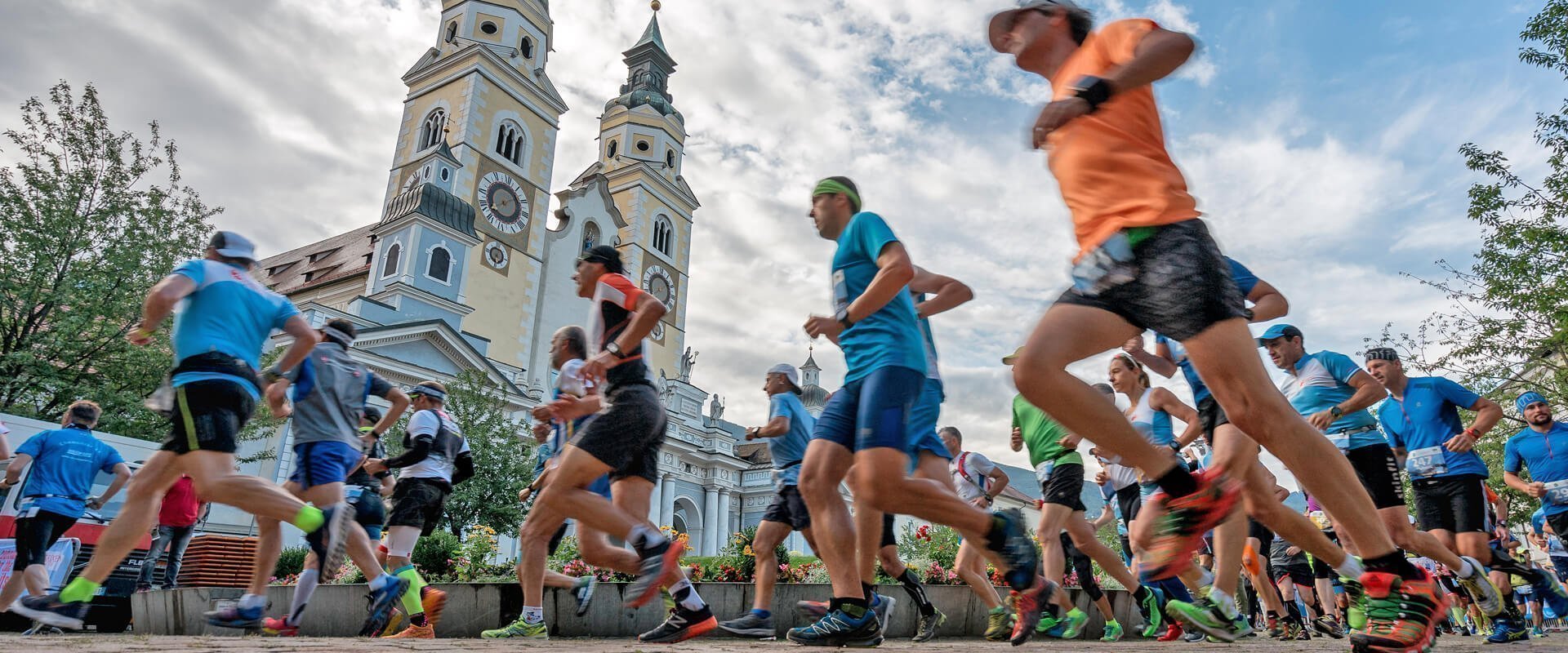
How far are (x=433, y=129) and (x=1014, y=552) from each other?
169 ft

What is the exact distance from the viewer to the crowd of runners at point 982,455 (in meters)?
2.36

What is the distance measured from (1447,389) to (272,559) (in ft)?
25.8

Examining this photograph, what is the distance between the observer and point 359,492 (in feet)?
22.6

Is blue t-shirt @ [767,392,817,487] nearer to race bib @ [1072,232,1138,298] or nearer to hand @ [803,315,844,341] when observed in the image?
hand @ [803,315,844,341]

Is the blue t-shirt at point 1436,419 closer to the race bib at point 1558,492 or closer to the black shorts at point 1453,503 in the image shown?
the black shorts at point 1453,503

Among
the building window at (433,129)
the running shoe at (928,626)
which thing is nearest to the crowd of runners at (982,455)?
the running shoe at (928,626)

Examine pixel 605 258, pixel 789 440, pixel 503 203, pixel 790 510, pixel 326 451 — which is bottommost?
pixel 790 510

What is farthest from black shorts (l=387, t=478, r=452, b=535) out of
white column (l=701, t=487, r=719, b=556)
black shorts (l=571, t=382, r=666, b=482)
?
white column (l=701, t=487, r=719, b=556)

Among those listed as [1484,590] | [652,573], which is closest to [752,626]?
[652,573]

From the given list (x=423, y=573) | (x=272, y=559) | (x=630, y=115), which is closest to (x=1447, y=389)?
(x=272, y=559)

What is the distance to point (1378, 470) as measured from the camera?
5.12 metres

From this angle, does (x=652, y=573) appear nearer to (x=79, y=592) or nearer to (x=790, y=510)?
(x=790, y=510)

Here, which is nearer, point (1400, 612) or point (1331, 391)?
point (1400, 612)

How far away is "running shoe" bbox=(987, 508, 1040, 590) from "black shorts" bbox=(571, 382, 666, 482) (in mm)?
1771
